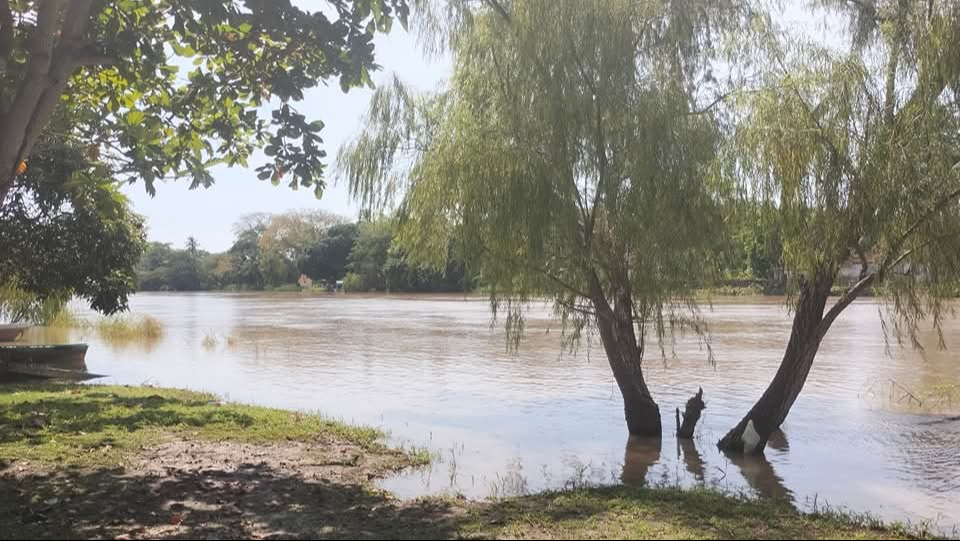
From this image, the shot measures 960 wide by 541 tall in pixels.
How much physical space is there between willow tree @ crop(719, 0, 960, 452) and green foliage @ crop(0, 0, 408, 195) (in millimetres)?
4139

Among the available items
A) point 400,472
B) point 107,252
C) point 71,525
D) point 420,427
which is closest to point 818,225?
point 400,472

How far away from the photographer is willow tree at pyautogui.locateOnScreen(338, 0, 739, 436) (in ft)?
29.4

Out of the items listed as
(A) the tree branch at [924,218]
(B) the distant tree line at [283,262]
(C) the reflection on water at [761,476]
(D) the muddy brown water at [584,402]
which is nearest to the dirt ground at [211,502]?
(D) the muddy brown water at [584,402]

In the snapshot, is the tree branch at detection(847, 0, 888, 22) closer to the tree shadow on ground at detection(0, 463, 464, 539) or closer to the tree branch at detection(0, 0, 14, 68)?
the tree shadow on ground at detection(0, 463, 464, 539)

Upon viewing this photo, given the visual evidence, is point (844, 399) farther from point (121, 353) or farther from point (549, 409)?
point (121, 353)

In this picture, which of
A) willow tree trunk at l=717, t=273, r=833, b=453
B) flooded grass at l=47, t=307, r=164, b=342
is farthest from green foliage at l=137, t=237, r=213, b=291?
willow tree trunk at l=717, t=273, r=833, b=453

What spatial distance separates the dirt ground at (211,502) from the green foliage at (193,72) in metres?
2.59

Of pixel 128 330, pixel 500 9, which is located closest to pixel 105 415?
pixel 500 9

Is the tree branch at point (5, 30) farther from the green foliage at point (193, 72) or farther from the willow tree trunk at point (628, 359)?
the willow tree trunk at point (628, 359)

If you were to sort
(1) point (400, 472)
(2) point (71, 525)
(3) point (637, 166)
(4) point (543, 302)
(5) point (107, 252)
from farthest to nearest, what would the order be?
(5) point (107, 252), (4) point (543, 302), (3) point (637, 166), (1) point (400, 472), (2) point (71, 525)

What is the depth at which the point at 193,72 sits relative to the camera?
8.41 meters

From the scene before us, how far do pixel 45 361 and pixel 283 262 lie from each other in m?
82.7

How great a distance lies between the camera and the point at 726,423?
12195 millimetres

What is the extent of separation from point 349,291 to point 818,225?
77.0 meters
